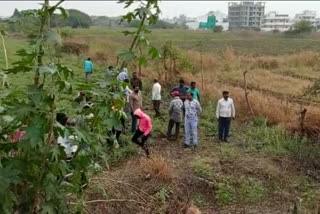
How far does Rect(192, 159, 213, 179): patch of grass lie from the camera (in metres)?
8.72

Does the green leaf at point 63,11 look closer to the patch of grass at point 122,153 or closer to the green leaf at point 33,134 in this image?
the green leaf at point 33,134

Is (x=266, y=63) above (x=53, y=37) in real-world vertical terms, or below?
below

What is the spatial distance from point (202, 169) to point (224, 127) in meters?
2.26

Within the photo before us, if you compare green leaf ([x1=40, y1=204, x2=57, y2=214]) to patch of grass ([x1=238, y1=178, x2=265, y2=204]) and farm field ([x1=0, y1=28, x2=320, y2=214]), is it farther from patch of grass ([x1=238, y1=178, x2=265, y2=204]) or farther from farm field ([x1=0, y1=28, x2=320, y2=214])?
patch of grass ([x1=238, y1=178, x2=265, y2=204])

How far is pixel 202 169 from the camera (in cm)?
890

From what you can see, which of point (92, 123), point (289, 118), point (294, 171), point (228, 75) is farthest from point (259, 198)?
point (228, 75)

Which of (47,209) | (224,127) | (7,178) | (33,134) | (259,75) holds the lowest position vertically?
(259,75)

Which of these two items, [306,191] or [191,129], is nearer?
A: [306,191]

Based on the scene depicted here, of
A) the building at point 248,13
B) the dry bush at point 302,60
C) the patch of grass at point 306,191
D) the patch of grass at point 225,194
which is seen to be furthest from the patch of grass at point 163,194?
the building at point 248,13

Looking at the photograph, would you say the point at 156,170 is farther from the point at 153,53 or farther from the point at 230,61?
the point at 230,61

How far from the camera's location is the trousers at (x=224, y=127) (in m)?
10.8

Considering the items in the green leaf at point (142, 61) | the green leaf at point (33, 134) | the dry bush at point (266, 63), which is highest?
the green leaf at point (142, 61)

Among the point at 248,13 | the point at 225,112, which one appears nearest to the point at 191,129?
the point at 225,112

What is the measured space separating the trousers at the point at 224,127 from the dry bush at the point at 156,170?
2739 millimetres
